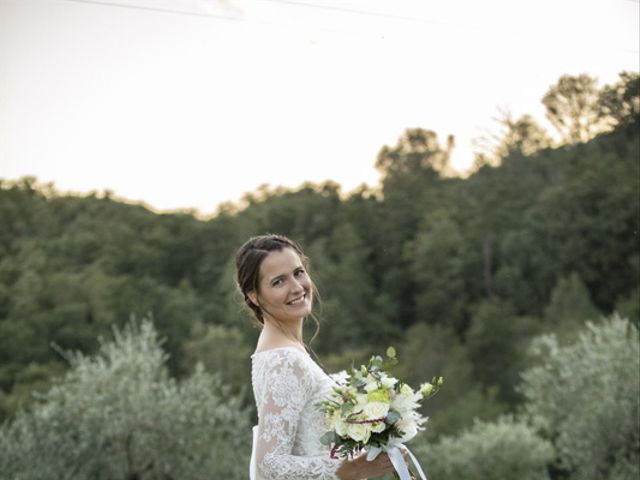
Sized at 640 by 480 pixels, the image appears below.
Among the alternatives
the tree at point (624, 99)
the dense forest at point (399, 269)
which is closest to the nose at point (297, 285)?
the tree at point (624, 99)

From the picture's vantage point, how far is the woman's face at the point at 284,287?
2375mm

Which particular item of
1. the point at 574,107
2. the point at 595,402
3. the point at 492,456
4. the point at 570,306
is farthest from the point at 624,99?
the point at 570,306

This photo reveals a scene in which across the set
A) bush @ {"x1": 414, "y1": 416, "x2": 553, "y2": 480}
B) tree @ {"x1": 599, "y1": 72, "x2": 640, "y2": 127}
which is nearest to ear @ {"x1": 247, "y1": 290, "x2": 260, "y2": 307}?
tree @ {"x1": 599, "y1": 72, "x2": 640, "y2": 127}

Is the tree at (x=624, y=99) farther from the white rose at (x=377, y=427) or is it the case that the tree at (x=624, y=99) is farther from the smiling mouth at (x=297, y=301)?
the white rose at (x=377, y=427)

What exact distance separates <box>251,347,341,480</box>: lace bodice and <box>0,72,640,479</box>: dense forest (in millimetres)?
11982

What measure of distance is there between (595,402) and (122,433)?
17.2ft

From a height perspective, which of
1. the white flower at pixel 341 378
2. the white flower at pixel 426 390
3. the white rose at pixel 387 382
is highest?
the white flower at pixel 341 378

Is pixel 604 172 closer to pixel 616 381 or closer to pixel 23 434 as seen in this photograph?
pixel 616 381

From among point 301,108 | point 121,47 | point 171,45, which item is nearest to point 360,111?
point 301,108

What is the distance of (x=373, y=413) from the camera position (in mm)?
2197

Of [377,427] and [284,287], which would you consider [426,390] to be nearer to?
[377,427]

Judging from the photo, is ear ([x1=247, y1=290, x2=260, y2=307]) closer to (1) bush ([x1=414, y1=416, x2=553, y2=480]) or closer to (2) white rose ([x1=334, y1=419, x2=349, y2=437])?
(2) white rose ([x1=334, y1=419, x2=349, y2=437])

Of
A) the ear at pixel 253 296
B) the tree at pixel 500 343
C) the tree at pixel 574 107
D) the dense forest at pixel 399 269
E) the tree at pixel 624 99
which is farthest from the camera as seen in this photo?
the tree at pixel 500 343

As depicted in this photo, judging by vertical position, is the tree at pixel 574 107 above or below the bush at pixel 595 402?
above
